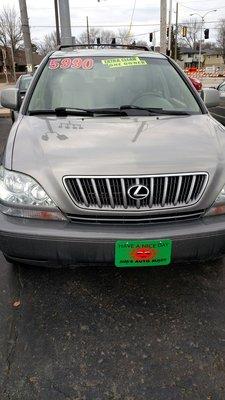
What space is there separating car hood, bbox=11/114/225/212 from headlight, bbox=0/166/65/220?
0.19 feet

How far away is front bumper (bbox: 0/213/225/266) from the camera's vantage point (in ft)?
7.88

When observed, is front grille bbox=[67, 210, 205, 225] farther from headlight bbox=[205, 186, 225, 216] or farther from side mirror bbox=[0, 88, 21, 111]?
side mirror bbox=[0, 88, 21, 111]

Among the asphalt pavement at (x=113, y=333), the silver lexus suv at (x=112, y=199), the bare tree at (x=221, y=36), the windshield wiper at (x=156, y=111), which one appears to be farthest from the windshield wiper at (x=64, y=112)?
the bare tree at (x=221, y=36)

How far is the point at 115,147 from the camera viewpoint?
2.64 m

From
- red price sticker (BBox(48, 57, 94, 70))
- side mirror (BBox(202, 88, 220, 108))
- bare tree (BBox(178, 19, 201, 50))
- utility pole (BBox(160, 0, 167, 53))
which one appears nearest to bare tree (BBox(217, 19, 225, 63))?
bare tree (BBox(178, 19, 201, 50))

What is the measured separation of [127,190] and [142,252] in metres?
0.38

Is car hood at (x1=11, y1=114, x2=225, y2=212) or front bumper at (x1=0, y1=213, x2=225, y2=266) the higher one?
car hood at (x1=11, y1=114, x2=225, y2=212)

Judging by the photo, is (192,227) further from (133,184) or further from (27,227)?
(27,227)

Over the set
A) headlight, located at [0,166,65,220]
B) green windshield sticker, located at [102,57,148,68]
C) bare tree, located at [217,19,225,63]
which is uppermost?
green windshield sticker, located at [102,57,148,68]

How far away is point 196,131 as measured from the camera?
301cm

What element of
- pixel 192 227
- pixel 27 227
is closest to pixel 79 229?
pixel 27 227

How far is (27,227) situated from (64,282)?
81 cm

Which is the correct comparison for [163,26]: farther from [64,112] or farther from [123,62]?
[64,112]

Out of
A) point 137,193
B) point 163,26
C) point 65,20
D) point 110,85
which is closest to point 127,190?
point 137,193
